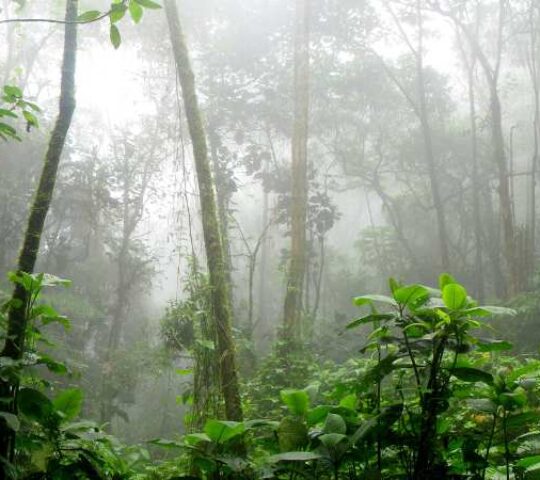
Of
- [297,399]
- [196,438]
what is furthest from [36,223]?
[297,399]

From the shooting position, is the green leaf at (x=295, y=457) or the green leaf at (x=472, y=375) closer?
the green leaf at (x=295, y=457)

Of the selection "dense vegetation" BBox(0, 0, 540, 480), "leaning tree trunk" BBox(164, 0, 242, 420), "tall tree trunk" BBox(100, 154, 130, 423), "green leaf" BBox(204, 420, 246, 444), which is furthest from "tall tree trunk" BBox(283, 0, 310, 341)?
"green leaf" BBox(204, 420, 246, 444)

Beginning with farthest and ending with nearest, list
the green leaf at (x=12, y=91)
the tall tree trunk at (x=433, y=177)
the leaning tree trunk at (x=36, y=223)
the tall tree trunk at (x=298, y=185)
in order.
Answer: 1. the tall tree trunk at (x=433, y=177)
2. the tall tree trunk at (x=298, y=185)
3. the green leaf at (x=12, y=91)
4. the leaning tree trunk at (x=36, y=223)

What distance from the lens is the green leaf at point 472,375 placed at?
1.87m

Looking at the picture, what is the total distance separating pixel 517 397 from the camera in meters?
1.89

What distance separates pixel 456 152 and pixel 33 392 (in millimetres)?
15763

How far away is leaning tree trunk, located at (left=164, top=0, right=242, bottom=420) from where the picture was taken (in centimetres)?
325

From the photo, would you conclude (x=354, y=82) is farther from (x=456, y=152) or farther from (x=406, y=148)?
(x=456, y=152)

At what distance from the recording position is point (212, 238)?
3.65 m

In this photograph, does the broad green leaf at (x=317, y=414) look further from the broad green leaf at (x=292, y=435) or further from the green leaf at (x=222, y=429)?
the green leaf at (x=222, y=429)

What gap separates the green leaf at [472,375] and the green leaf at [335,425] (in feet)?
1.43

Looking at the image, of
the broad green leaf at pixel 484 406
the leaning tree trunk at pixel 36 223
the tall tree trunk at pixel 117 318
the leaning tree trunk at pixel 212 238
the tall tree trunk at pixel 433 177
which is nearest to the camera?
the broad green leaf at pixel 484 406

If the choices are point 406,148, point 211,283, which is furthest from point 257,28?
point 211,283

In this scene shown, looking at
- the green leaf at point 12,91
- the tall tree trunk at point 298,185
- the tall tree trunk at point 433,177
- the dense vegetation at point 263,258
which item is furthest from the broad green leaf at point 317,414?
the tall tree trunk at point 433,177
